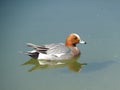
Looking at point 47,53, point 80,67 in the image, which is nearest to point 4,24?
point 47,53

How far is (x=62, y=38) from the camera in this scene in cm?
500

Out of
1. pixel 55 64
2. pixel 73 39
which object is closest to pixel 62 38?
pixel 73 39

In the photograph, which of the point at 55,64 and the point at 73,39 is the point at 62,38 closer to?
the point at 73,39

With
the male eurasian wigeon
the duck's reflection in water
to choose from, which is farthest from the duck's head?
the duck's reflection in water

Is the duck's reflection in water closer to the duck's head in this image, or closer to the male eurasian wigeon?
the male eurasian wigeon

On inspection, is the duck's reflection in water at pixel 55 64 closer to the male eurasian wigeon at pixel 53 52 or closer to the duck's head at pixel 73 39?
the male eurasian wigeon at pixel 53 52

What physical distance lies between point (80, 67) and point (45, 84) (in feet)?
1.89

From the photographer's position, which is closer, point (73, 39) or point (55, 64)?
point (55, 64)

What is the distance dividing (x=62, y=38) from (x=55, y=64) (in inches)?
24.8

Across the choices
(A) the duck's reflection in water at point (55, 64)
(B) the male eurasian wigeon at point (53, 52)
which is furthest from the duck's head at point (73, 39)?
(A) the duck's reflection in water at point (55, 64)

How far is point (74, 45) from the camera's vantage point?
4.84 meters

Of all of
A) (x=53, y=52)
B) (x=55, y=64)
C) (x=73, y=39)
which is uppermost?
(x=73, y=39)

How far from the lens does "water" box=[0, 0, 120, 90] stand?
3914 mm

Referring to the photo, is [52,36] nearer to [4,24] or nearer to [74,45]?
[74,45]
